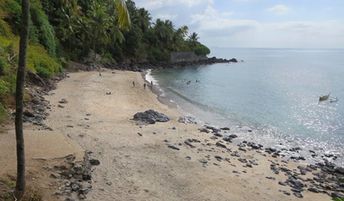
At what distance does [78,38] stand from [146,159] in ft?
166

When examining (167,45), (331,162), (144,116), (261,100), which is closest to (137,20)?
(167,45)

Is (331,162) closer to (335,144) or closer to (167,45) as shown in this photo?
(335,144)

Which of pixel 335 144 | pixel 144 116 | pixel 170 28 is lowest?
pixel 335 144

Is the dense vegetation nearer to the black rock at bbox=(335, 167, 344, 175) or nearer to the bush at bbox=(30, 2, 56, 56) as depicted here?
the bush at bbox=(30, 2, 56, 56)

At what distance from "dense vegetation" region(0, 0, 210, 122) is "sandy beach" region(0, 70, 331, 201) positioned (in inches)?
154

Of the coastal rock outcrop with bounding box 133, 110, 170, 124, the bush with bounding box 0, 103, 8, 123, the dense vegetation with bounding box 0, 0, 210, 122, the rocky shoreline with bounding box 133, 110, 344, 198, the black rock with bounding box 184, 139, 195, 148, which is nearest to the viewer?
the rocky shoreline with bounding box 133, 110, 344, 198

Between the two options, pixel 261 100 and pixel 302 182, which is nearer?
pixel 302 182

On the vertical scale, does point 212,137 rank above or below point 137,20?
below

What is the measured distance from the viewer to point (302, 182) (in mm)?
17531

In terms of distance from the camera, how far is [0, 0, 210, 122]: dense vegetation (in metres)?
28.8

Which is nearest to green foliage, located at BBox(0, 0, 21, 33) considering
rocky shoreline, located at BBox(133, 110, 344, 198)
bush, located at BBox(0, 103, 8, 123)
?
rocky shoreline, located at BBox(133, 110, 344, 198)

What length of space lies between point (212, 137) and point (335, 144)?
912 centimetres

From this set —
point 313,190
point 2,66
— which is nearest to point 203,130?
point 313,190

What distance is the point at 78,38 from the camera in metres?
63.5
